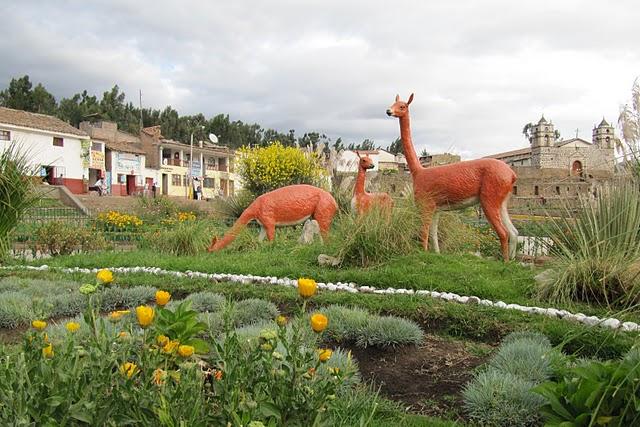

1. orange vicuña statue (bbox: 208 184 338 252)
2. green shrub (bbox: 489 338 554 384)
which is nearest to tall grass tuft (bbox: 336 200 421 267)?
orange vicuña statue (bbox: 208 184 338 252)

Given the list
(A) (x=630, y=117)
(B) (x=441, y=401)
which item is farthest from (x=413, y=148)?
(B) (x=441, y=401)

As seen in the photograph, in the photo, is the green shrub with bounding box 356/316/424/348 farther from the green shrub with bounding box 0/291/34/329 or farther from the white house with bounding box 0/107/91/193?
the white house with bounding box 0/107/91/193

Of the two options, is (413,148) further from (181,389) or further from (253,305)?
(181,389)

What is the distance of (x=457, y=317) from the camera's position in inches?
170

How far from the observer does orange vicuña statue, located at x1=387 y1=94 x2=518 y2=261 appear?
7.25 m

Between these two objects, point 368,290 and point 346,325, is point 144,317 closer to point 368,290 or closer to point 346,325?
point 346,325

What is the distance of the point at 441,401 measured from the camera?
298 centimetres

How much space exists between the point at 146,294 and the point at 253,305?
1368 millimetres

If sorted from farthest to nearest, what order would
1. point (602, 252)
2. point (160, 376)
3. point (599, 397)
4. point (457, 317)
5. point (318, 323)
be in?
point (602, 252) < point (457, 317) < point (599, 397) < point (318, 323) < point (160, 376)

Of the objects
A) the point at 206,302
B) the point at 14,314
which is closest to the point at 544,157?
the point at 206,302

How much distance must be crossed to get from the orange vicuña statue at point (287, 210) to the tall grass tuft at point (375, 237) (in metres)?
2.14

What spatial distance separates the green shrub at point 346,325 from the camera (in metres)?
3.89

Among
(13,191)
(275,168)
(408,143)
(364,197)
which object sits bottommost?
(364,197)

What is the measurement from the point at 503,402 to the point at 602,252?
312 centimetres
